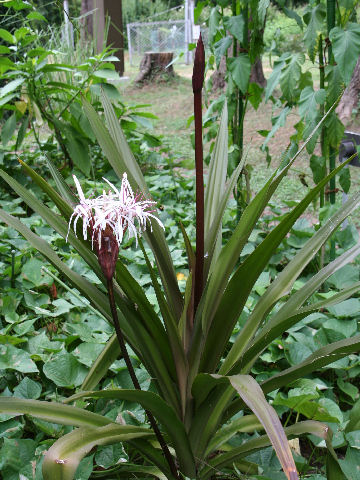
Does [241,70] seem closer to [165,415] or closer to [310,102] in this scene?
[310,102]

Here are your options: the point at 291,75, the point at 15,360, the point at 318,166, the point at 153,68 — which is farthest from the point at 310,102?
the point at 153,68

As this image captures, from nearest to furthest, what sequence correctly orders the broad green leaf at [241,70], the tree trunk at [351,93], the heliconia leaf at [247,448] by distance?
the heliconia leaf at [247,448] < the broad green leaf at [241,70] < the tree trunk at [351,93]

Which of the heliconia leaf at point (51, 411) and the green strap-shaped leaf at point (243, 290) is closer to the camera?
the heliconia leaf at point (51, 411)

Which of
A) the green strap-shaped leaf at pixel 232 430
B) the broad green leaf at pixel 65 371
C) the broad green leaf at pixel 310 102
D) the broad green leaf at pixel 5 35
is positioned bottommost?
the broad green leaf at pixel 65 371

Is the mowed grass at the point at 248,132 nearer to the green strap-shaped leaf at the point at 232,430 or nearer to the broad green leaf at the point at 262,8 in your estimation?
the broad green leaf at the point at 262,8

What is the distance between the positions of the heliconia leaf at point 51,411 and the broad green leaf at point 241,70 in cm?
142

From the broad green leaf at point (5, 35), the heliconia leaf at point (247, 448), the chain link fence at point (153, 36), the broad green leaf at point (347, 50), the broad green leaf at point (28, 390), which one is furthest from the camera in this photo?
the chain link fence at point (153, 36)

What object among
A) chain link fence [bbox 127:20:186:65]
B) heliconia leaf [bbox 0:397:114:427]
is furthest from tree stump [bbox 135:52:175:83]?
heliconia leaf [bbox 0:397:114:427]

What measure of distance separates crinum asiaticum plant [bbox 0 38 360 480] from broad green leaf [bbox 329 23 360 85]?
75 cm

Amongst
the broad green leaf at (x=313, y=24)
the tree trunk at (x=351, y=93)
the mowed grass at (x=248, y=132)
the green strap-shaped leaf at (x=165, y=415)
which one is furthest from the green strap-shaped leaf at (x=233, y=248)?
the tree trunk at (x=351, y=93)

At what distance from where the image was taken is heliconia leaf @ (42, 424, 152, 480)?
2.34 ft

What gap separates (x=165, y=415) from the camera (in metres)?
0.91

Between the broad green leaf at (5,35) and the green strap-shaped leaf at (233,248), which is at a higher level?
the broad green leaf at (5,35)

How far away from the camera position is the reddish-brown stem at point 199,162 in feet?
2.76
